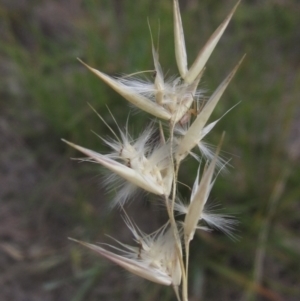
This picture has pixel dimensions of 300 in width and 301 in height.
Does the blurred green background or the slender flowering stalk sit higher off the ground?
the slender flowering stalk

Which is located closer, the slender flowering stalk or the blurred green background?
the slender flowering stalk

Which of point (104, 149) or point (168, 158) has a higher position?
point (168, 158)

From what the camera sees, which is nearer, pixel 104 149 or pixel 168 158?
pixel 168 158

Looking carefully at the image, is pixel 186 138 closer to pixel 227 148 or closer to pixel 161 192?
pixel 161 192

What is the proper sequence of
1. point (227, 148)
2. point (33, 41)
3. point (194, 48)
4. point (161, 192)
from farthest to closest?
point (33, 41) < point (194, 48) < point (227, 148) < point (161, 192)

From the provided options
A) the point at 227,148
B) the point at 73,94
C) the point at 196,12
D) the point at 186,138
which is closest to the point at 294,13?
the point at 196,12
